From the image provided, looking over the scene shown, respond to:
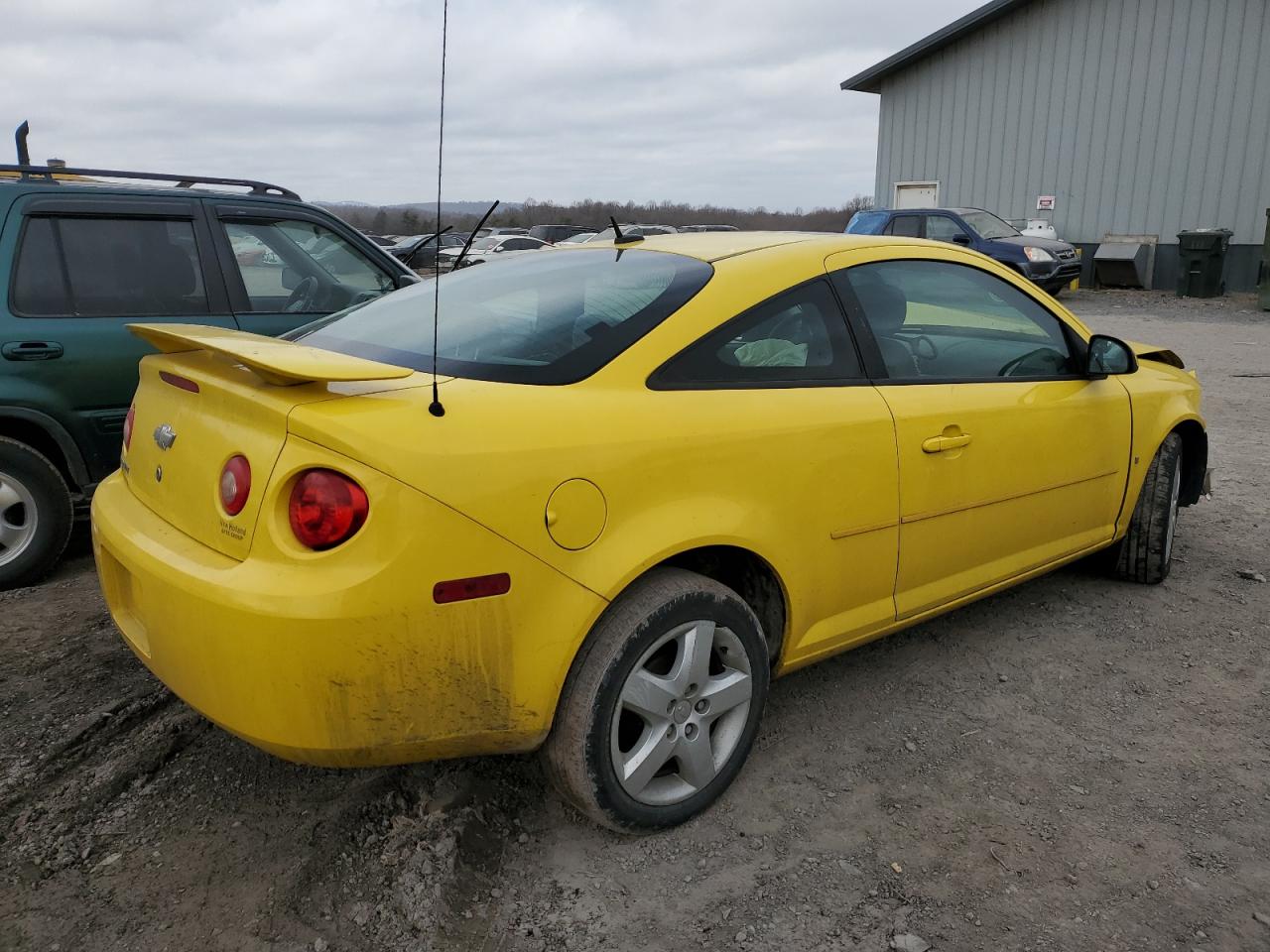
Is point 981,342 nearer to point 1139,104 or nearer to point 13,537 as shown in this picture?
point 13,537

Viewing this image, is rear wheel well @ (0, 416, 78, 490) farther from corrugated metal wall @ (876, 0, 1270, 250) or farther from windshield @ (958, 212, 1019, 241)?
corrugated metal wall @ (876, 0, 1270, 250)

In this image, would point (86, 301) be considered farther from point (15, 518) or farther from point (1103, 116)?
point (1103, 116)

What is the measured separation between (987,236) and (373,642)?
18155 mm

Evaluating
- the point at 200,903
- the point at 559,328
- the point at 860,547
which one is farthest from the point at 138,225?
the point at 860,547

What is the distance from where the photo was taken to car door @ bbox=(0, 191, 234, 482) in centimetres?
413

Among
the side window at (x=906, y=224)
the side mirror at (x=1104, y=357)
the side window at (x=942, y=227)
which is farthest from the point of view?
the side window at (x=906, y=224)

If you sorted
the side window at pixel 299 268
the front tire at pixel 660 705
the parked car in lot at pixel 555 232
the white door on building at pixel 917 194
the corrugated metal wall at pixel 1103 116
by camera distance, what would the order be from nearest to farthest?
the front tire at pixel 660 705 → the side window at pixel 299 268 → the corrugated metal wall at pixel 1103 116 → the white door on building at pixel 917 194 → the parked car in lot at pixel 555 232

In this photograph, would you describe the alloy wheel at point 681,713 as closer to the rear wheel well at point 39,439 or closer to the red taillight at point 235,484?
the red taillight at point 235,484

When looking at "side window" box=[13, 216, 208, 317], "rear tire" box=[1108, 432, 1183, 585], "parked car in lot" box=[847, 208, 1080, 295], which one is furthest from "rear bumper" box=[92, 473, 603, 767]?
"parked car in lot" box=[847, 208, 1080, 295]

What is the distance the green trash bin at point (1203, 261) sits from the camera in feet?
61.9

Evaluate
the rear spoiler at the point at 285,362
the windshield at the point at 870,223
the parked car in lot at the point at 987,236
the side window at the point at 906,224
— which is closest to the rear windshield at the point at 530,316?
the rear spoiler at the point at 285,362

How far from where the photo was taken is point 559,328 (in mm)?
2574

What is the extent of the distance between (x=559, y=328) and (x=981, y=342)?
1763 millimetres

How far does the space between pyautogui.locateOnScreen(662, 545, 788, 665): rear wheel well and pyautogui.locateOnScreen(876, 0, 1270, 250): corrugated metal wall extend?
20736 mm
